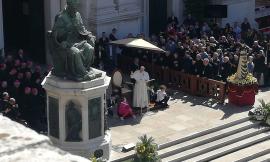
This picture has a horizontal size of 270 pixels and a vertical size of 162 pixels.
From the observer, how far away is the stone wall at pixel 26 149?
7.41 feet

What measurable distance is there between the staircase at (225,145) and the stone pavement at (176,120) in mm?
211

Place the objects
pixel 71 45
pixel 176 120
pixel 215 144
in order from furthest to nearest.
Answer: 1. pixel 176 120
2. pixel 215 144
3. pixel 71 45

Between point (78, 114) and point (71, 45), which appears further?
point (78, 114)

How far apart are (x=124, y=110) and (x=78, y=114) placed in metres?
3.59

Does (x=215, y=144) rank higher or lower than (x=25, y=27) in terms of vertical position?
lower

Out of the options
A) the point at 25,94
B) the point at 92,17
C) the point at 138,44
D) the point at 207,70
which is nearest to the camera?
the point at 25,94

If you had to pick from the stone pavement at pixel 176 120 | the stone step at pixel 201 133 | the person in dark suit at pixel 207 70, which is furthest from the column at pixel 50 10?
the stone step at pixel 201 133

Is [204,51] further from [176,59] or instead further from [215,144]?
[215,144]

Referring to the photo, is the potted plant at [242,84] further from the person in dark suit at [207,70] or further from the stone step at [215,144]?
the stone step at [215,144]

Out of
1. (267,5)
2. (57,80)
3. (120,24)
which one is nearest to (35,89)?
(57,80)

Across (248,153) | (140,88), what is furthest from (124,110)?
(248,153)

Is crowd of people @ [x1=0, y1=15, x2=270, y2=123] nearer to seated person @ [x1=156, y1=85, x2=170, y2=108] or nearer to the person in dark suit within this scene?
the person in dark suit

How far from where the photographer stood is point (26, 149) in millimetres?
2295

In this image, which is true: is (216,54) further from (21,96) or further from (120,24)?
(21,96)
